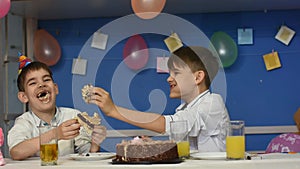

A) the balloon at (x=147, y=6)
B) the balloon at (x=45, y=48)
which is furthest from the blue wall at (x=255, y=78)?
the balloon at (x=147, y=6)

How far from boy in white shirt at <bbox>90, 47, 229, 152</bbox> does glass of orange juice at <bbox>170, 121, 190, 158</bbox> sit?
0.13m

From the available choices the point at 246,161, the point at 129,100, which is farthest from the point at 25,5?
the point at 246,161

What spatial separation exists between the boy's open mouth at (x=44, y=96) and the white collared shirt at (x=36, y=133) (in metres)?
0.07

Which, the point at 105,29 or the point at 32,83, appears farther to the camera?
the point at 105,29

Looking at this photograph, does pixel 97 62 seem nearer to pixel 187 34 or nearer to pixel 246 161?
pixel 187 34

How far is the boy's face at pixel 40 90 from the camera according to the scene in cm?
188

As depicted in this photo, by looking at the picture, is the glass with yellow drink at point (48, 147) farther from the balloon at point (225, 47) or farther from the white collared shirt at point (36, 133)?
the balloon at point (225, 47)

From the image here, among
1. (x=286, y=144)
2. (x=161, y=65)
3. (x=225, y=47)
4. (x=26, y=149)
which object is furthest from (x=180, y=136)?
(x=161, y=65)

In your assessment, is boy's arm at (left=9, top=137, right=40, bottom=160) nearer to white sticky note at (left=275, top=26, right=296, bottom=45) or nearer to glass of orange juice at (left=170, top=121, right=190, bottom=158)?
glass of orange juice at (left=170, top=121, right=190, bottom=158)

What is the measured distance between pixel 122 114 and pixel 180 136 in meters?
0.22

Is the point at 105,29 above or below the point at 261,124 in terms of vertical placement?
above

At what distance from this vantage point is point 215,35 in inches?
140

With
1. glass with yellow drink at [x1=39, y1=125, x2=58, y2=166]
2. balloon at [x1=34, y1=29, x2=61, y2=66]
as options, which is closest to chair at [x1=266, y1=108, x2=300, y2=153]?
glass with yellow drink at [x1=39, y1=125, x2=58, y2=166]

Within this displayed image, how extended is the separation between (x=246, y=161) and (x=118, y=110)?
1.50 ft
